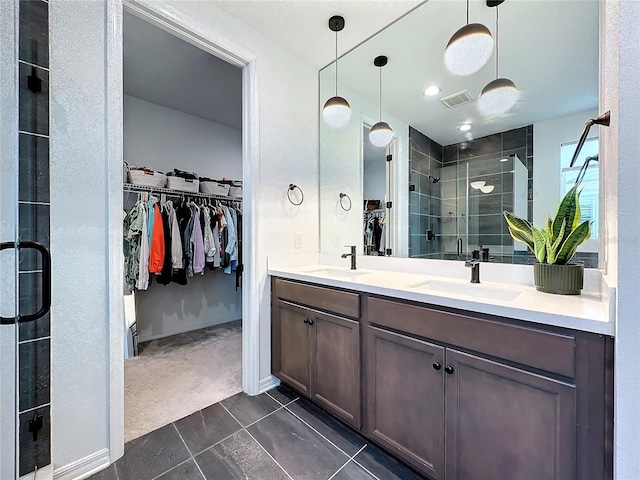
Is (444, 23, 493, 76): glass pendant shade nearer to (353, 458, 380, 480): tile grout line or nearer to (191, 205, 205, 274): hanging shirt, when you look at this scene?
(353, 458, 380, 480): tile grout line

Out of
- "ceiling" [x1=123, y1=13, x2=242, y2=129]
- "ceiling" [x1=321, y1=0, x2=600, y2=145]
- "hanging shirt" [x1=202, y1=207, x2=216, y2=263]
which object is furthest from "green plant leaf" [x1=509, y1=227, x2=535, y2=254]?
"hanging shirt" [x1=202, y1=207, x2=216, y2=263]

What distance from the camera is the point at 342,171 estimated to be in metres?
2.40

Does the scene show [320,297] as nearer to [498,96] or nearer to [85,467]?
[85,467]

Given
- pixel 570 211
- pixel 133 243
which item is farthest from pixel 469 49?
pixel 133 243

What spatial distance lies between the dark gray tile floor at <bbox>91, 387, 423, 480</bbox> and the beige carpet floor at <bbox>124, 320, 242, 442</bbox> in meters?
0.13

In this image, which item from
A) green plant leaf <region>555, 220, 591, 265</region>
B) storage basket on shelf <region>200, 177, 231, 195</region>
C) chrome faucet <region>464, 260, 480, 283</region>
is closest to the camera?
green plant leaf <region>555, 220, 591, 265</region>

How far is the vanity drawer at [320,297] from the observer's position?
1.51m

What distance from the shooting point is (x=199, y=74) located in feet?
8.35

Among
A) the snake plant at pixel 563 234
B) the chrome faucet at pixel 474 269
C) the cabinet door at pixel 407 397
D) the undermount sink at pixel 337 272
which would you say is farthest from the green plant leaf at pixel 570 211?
the undermount sink at pixel 337 272

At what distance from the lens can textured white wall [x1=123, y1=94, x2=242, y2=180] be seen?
2965 mm

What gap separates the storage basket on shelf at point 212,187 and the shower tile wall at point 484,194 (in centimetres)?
247

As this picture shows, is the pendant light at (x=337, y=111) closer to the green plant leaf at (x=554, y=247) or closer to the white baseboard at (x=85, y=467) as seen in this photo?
the green plant leaf at (x=554, y=247)

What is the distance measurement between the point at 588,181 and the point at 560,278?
47 cm

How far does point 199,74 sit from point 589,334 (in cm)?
313
